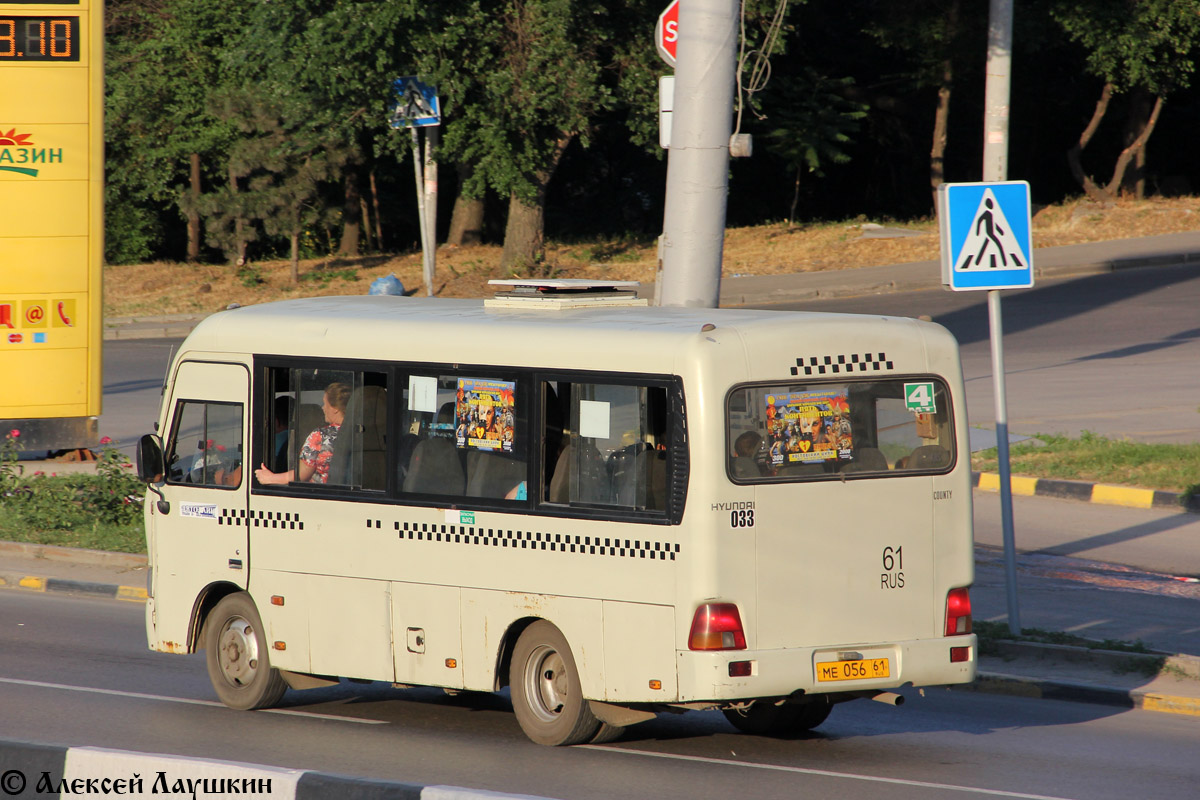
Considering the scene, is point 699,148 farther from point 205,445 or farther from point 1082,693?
point 1082,693

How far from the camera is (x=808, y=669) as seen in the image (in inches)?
302

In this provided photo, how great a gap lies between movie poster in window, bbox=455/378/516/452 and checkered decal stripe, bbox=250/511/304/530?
1.19 metres

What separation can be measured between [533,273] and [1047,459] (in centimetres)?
1870

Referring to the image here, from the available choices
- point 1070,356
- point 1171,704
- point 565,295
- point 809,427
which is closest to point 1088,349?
point 1070,356

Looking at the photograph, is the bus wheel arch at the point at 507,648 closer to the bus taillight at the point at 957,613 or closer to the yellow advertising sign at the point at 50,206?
the bus taillight at the point at 957,613

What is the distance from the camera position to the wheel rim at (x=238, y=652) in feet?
30.3

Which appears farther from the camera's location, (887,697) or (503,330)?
(503,330)

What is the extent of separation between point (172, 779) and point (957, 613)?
13.6 ft

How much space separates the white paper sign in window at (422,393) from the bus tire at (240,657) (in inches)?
66.9

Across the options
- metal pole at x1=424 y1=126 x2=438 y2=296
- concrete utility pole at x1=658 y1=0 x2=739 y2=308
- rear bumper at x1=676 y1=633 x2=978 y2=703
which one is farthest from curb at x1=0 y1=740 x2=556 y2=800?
metal pole at x1=424 y1=126 x2=438 y2=296

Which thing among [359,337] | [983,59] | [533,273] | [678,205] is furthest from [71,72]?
[983,59]

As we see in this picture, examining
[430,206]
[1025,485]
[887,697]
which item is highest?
[430,206]

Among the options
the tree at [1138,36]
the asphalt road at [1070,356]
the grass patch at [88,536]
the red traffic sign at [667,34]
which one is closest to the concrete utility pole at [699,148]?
the red traffic sign at [667,34]

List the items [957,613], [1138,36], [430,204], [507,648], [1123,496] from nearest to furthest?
[957,613] < [507,648] < [1123,496] < [430,204] < [1138,36]
